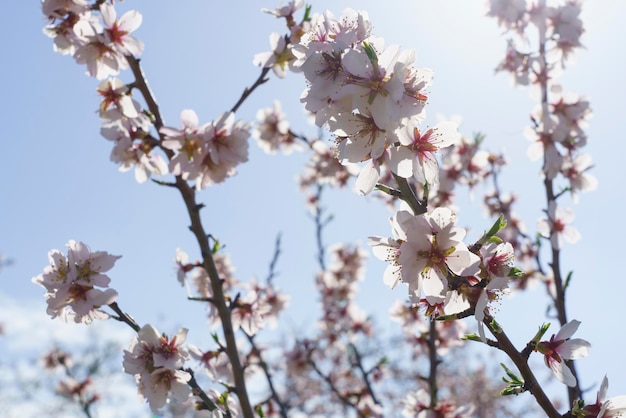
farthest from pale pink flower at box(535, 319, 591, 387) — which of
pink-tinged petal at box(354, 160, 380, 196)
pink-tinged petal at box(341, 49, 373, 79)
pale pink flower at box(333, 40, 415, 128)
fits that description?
pink-tinged petal at box(341, 49, 373, 79)

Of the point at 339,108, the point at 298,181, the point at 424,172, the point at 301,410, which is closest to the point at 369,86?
the point at 339,108

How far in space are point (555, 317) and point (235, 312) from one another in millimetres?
2036

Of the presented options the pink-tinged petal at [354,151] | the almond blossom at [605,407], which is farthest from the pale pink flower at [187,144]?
the almond blossom at [605,407]

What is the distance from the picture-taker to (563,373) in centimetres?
150

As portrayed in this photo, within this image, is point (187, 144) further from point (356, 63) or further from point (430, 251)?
point (430, 251)

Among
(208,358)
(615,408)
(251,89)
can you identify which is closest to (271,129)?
(251,89)

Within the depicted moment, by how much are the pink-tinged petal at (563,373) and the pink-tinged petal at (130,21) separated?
2573 millimetres

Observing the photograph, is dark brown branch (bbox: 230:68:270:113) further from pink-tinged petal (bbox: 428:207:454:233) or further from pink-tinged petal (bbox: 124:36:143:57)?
pink-tinged petal (bbox: 428:207:454:233)

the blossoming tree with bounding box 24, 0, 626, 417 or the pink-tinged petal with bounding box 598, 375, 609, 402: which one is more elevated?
the blossoming tree with bounding box 24, 0, 626, 417

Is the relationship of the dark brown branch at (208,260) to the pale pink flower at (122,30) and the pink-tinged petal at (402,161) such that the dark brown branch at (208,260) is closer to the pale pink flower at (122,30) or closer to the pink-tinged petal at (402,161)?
the pale pink flower at (122,30)

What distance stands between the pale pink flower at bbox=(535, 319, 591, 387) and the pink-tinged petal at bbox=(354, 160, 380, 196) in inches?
27.6

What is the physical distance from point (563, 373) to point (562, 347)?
0.09 m

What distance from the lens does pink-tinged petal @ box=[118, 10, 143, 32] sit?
274 centimetres

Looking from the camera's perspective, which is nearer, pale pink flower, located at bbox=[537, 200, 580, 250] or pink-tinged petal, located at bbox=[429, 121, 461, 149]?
pink-tinged petal, located at bbox=[429, 121, 461, 149]
